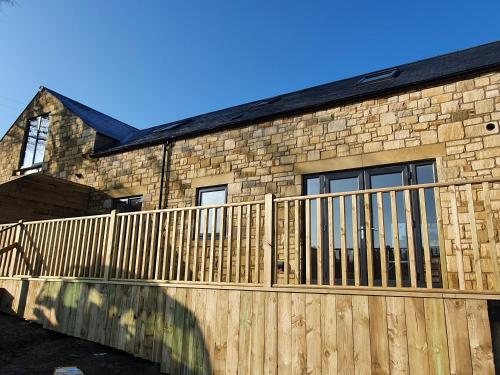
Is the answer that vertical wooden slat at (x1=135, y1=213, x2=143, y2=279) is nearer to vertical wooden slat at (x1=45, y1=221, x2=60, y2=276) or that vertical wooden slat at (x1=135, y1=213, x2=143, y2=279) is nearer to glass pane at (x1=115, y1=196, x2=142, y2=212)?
vertical wooden slat at (x1=45, y1=221, x2=60, y2=276)

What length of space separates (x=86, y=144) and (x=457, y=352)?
1076cm

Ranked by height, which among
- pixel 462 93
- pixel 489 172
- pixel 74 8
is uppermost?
pixel 74 8

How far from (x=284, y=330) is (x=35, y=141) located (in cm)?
1222

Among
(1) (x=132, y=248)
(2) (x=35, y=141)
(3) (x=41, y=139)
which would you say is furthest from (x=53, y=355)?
(2) (x=35, y=141)

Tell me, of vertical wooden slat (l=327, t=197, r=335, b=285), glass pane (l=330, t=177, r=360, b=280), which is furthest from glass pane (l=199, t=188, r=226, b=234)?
vertical wooden slat (l=327, t=197, r=335, b=285)

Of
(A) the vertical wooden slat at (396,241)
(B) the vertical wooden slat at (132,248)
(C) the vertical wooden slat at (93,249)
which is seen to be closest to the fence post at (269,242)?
(A) the vertical wooden slat at (396,241)

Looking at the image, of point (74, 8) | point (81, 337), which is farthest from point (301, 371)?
point (74, 8)

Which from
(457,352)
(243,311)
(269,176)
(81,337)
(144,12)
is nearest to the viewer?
(457,352)

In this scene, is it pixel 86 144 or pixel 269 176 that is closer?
pixel 269 176

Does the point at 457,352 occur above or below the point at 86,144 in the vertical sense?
below

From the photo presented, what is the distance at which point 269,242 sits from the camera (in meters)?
4.34

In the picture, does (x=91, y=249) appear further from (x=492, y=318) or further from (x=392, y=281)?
(x=492, y=318)

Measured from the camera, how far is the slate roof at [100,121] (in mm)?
11812

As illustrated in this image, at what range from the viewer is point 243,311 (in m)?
4.16
